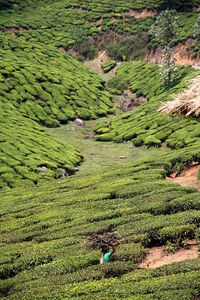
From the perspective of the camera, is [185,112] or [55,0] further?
[55,0]

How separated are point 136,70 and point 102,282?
101489 mm

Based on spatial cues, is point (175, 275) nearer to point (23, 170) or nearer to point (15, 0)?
point (23, 170)

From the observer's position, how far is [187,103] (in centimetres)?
1928

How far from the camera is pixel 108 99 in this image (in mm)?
101062

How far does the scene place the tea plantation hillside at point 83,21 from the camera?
465 ft

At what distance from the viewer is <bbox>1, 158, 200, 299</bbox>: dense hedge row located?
61.0ft

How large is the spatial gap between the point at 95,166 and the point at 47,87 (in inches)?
1575

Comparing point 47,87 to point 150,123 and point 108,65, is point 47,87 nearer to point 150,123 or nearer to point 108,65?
point 150,123

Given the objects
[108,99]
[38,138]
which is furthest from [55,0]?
[38,138]

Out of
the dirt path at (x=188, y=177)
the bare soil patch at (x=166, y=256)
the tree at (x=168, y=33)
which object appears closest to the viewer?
the bare soil patch at (x=166, y=256)

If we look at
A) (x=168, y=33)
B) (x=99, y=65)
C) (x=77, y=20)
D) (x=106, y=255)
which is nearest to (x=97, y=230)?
(x=106, y=255)

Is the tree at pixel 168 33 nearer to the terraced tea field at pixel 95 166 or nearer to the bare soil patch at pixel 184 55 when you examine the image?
the terraced tea field at pixel 95 166

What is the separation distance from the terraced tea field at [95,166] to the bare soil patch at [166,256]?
0.23ft

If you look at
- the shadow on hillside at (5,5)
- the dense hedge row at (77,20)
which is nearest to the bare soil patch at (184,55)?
the dense hedge row at (77,20)
